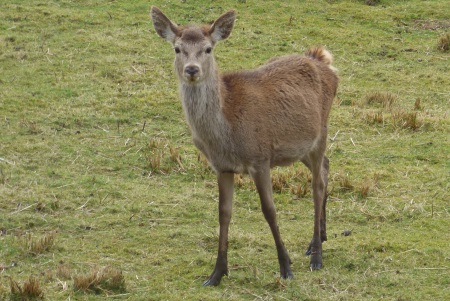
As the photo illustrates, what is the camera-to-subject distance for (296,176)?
1045cm

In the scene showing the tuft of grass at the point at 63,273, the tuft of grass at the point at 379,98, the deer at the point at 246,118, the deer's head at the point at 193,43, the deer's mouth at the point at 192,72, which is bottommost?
the tuft of grass at the point at 63,273

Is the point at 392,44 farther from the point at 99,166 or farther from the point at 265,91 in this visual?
the point at 265,91

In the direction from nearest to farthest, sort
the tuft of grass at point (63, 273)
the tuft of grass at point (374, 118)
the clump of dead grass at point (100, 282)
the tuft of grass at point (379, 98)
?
the clump of dead grass at point (100, 282) < the tuft of grass at point (63, 273) < the tuft of grass at point (374, 118) < the tuft of grass at point (379, 98)

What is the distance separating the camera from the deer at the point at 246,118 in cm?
772

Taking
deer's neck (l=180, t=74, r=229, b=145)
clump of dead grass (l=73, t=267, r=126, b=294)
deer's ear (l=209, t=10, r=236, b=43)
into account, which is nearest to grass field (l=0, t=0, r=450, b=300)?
clump of dead grass (l=73, t=267, r=126, b=294)

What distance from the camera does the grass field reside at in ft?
25.9

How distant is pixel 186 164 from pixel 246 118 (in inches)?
119

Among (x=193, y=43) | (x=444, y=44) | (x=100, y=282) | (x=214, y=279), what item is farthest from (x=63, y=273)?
(x=444, y=44)

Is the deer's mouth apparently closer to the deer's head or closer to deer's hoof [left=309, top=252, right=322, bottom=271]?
the deer's head

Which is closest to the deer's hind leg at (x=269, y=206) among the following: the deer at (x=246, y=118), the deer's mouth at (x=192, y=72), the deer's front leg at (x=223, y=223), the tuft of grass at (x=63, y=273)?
the deer at (x=246, y=118)

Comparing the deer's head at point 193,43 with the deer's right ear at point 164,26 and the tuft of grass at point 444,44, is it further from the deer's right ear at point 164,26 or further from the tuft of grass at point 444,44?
the tuft of grass at point 444,44

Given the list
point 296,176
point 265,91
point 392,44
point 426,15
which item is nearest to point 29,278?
point 265,91

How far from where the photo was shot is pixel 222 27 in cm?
818

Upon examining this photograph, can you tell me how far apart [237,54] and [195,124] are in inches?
270
